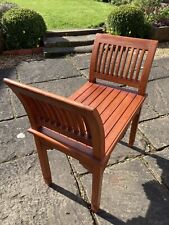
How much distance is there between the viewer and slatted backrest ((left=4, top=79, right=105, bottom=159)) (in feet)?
5.88

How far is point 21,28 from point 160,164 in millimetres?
Answer: 4814

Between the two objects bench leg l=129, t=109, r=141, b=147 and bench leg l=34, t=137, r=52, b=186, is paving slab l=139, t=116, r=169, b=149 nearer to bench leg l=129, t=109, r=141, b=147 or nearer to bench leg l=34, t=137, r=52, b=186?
bench leg l=129, t=109, r=141, b=147

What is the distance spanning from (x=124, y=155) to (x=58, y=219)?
1.18m

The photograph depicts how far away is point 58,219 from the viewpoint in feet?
8.55

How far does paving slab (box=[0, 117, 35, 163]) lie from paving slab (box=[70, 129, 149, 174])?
680 mm

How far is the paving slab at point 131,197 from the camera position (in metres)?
2.61

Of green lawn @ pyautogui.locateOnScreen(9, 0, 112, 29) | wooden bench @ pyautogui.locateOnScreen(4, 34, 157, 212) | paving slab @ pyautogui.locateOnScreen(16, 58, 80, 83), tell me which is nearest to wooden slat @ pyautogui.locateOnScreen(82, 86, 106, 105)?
wooden bench @ pyautogui.locateOnScreen(4, 34, 157, 212)

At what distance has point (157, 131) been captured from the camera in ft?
12.4

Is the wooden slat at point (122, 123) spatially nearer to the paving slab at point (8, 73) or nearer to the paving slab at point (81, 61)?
the paving slab at point (81, 61)

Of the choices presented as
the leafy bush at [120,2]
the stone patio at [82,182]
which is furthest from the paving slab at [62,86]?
the leafy bush at [120,2]

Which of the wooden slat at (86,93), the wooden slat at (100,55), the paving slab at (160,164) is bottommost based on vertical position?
the paving slab at (160,164)

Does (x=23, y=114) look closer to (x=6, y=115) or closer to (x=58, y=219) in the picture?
(x=6, y=115)

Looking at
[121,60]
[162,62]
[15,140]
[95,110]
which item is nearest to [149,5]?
[162,62]

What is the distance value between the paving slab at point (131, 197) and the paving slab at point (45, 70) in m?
2.76
